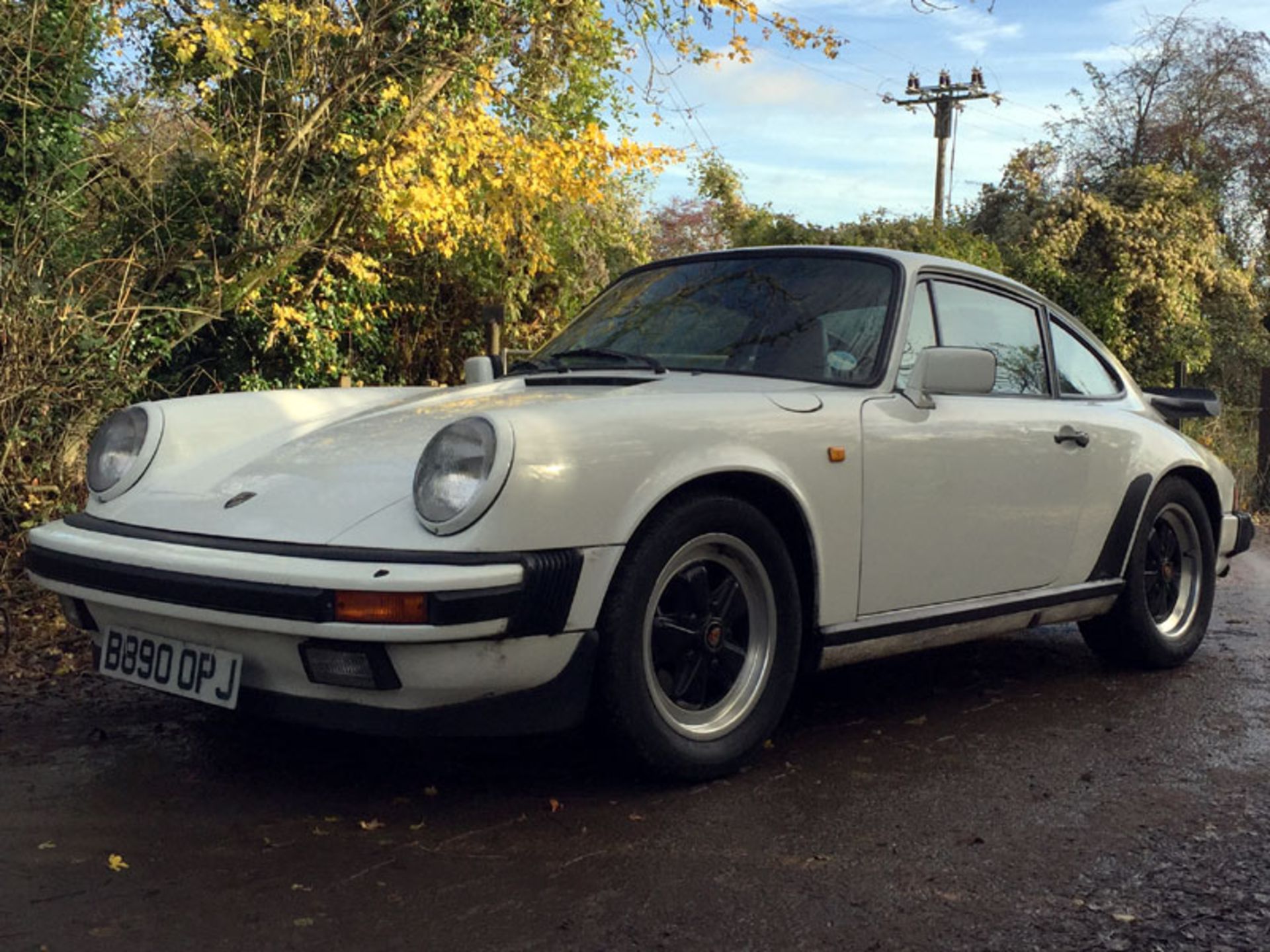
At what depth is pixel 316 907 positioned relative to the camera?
257 cm

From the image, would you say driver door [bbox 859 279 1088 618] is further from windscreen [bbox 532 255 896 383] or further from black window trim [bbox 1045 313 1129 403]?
windscreen [bbox 532 255 896 383]

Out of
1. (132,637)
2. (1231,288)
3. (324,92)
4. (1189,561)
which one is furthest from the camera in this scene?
(1231,288)

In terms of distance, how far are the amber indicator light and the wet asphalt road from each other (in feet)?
1.73

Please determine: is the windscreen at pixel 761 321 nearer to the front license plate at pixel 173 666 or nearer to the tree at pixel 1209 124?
the front license plate at pixel 173 666

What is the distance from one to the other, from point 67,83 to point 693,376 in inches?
189

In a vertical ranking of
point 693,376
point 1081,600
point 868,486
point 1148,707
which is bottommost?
point 1148,707

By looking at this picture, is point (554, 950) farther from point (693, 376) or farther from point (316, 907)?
point (693, 376)

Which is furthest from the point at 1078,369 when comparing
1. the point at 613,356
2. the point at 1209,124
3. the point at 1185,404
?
the point at 1209,124

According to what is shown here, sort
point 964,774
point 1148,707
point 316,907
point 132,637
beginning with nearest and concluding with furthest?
point 316,907 → point 132,637 → point 964,774 → point 1148,707

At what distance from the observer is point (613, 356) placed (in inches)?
166

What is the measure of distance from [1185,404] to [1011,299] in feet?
3.83

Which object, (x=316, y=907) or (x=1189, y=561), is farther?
(x=1189, y=561)

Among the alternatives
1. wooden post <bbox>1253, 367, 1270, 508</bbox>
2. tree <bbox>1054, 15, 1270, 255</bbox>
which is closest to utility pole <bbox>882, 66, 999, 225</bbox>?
tree <bbox>1054, 15, 1270, 255</bbox>

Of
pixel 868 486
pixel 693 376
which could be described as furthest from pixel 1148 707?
pixel 693 376
